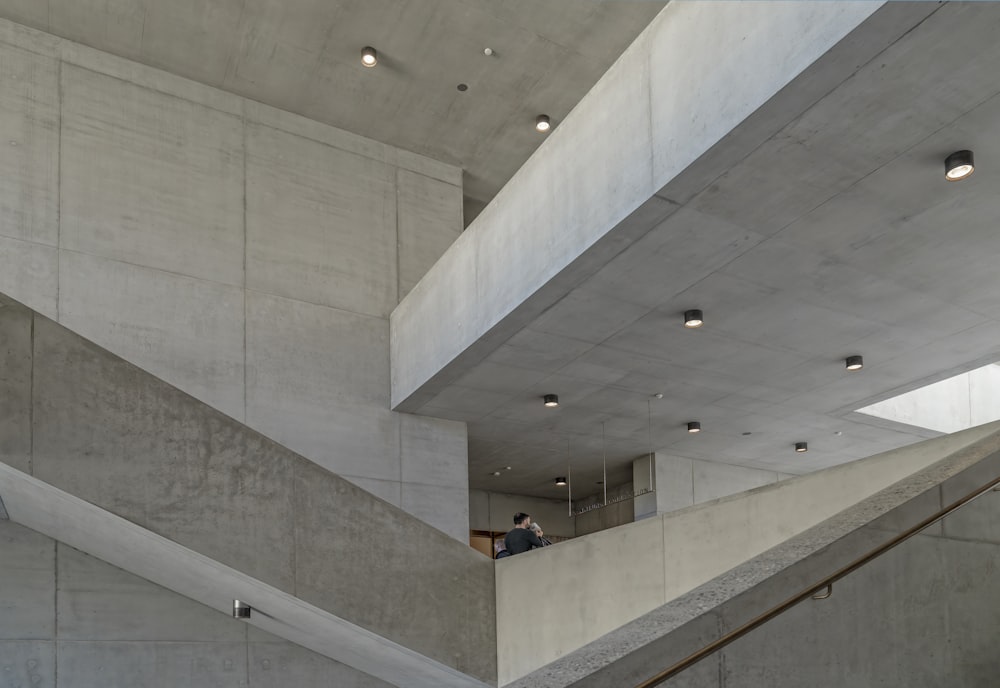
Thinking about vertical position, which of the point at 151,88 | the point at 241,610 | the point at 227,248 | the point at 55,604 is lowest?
the point at 241,610

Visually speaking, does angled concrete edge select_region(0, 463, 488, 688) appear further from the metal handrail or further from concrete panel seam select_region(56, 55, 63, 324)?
the metal handrail

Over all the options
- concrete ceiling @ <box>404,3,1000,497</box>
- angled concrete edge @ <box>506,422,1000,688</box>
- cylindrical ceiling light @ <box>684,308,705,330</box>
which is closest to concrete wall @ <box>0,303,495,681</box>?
concrete ceiling @ <box>404,3,1000,497</box>

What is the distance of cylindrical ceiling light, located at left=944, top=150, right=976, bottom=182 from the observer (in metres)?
5.93

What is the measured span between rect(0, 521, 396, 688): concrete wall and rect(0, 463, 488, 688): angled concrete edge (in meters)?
0.20

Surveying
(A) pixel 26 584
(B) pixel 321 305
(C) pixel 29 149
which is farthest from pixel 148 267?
(A) pixel 26 584

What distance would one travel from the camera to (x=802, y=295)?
8188mm

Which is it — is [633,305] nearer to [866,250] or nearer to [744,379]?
[866,250]

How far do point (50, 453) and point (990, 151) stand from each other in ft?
22.2

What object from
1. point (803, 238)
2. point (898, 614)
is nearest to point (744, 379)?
point (803, 238)

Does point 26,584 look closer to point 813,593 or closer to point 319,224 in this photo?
point 319,224

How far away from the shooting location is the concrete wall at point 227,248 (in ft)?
32.1

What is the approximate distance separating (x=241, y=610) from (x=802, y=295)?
6730 mm

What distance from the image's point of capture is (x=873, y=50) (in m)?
4.77

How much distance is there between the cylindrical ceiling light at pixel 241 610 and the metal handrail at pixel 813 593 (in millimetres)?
7804
